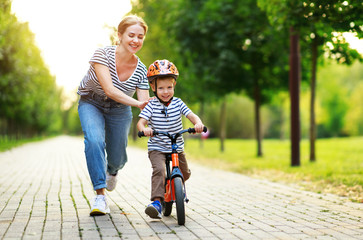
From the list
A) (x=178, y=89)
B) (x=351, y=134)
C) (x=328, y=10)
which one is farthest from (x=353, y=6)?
(x=351, y=134)

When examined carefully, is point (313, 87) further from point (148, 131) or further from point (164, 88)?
point (148, 131)

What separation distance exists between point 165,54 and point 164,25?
476 centimetres

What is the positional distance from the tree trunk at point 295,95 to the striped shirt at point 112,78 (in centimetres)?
760

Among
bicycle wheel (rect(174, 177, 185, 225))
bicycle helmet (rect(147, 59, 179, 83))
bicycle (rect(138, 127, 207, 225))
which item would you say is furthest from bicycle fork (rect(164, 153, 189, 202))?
bicycle helmet (rect(147, 59, 179, 83))

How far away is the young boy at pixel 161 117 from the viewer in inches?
180

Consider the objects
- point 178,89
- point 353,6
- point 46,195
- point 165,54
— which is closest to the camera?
point 46,195

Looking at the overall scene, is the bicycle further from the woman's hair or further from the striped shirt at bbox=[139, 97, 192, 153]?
the woman's hair

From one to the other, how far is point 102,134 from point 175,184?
3.54 ft

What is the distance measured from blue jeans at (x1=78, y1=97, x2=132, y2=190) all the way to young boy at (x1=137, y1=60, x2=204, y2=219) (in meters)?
0.57

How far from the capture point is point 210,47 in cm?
1575

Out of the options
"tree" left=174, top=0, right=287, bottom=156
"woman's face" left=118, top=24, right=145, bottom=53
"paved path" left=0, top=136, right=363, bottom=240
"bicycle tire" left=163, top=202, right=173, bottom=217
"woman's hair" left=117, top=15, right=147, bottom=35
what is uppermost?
"tree" left=174, top=0, right=287, bottom=156

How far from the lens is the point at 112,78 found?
16.3ft

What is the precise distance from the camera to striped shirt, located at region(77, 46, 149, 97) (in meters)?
4.88

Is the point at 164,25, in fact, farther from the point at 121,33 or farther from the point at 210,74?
the point at 121,33
